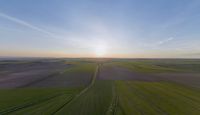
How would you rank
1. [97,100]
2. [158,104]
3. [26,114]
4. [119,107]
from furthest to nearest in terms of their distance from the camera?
[97,100] → [158,104] → [119,107] → [26,114]

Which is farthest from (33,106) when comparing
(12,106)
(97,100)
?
(97,100)

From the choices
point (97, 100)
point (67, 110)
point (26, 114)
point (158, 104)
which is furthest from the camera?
point (97, 100)

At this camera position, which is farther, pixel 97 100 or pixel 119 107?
pixel 97 100

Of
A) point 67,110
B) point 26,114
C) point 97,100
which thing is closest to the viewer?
point 26,114

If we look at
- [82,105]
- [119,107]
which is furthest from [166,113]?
[82,105]

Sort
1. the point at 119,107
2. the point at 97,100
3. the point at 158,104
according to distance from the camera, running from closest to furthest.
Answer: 1. the point at 119,107
2. the point at 158,104
3. the point at 97,100

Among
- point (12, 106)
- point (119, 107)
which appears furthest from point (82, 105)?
point (12, 106)

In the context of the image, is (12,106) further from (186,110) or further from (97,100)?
(186,110)

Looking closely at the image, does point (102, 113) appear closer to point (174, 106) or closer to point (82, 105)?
point (82, 105)
